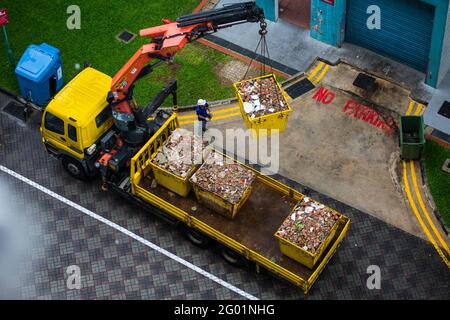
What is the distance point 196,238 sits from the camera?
23672mm

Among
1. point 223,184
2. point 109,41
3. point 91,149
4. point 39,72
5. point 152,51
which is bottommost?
point 109,41

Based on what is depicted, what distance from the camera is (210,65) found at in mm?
29297

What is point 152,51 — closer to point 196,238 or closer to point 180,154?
point 180,154

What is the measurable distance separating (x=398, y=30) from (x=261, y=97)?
7.57 m

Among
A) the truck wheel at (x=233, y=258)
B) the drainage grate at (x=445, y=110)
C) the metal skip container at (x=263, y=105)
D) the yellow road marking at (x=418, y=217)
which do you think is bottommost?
the yellow road marking at (x=418, y=217)

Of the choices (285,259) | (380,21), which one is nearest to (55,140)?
(285,259)

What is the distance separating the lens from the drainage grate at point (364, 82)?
28.4m

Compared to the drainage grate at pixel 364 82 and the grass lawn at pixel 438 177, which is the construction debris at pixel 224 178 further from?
the drainage grate at pixel 364 82

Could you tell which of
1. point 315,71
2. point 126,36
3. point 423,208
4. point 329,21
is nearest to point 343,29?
point 329,21

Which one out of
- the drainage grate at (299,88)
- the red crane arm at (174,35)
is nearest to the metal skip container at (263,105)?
the red crane arm at (174,35)

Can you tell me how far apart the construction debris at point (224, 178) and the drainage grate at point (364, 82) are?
8.02 metres

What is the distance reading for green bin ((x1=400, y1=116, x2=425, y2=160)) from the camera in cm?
2556
